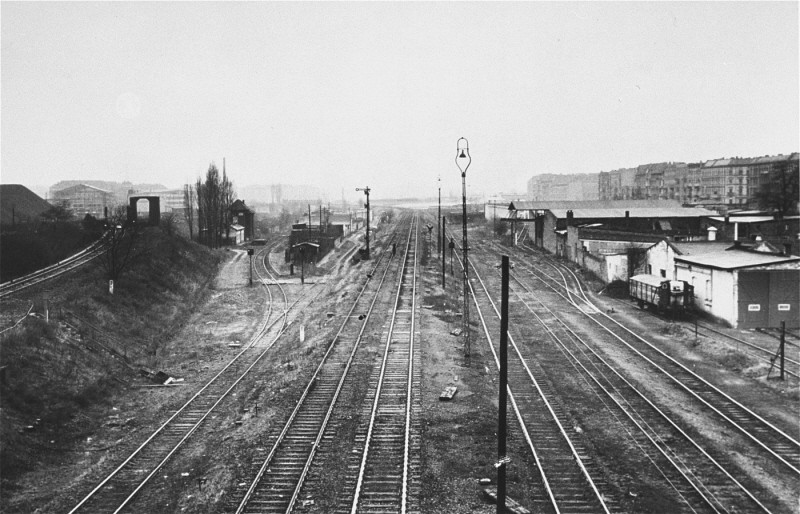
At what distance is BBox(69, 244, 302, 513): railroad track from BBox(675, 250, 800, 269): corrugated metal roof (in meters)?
21.8

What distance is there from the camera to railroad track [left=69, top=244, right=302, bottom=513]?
39.7 feet

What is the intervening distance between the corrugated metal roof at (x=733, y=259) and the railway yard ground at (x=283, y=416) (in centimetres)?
342

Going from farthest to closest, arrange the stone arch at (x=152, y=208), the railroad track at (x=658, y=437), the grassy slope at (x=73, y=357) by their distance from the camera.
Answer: the stone arch at (x=152, y=208)
the grassy slope at (x=73, y=357)
the railroad track at (x=658, y=437)

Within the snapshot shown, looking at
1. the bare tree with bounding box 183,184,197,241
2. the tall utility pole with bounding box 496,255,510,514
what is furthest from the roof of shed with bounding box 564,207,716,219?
the tall utility pole with bounding box 496,255,510,514

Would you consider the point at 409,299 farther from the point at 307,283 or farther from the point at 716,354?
the point at 716,354

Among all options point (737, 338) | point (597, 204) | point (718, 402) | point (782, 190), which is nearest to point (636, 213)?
A: point (597, 204)

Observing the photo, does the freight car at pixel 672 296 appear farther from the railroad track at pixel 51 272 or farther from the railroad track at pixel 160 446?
the railroad track at pixel 51 272

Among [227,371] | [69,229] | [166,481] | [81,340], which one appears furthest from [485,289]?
[69,229]

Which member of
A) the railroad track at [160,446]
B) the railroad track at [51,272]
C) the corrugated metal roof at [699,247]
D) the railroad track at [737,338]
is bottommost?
the railroad track at [160,446]

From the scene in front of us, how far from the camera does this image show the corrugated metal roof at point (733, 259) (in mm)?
27344

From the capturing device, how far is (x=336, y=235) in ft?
236

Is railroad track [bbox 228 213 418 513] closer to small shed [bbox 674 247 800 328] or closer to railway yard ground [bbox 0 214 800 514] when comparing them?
railway yard ground [bbox 0 214 800 514]

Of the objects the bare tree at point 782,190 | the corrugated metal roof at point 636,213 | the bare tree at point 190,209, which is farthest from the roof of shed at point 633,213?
the bare tree at point 190,209

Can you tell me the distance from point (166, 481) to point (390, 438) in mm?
5173
